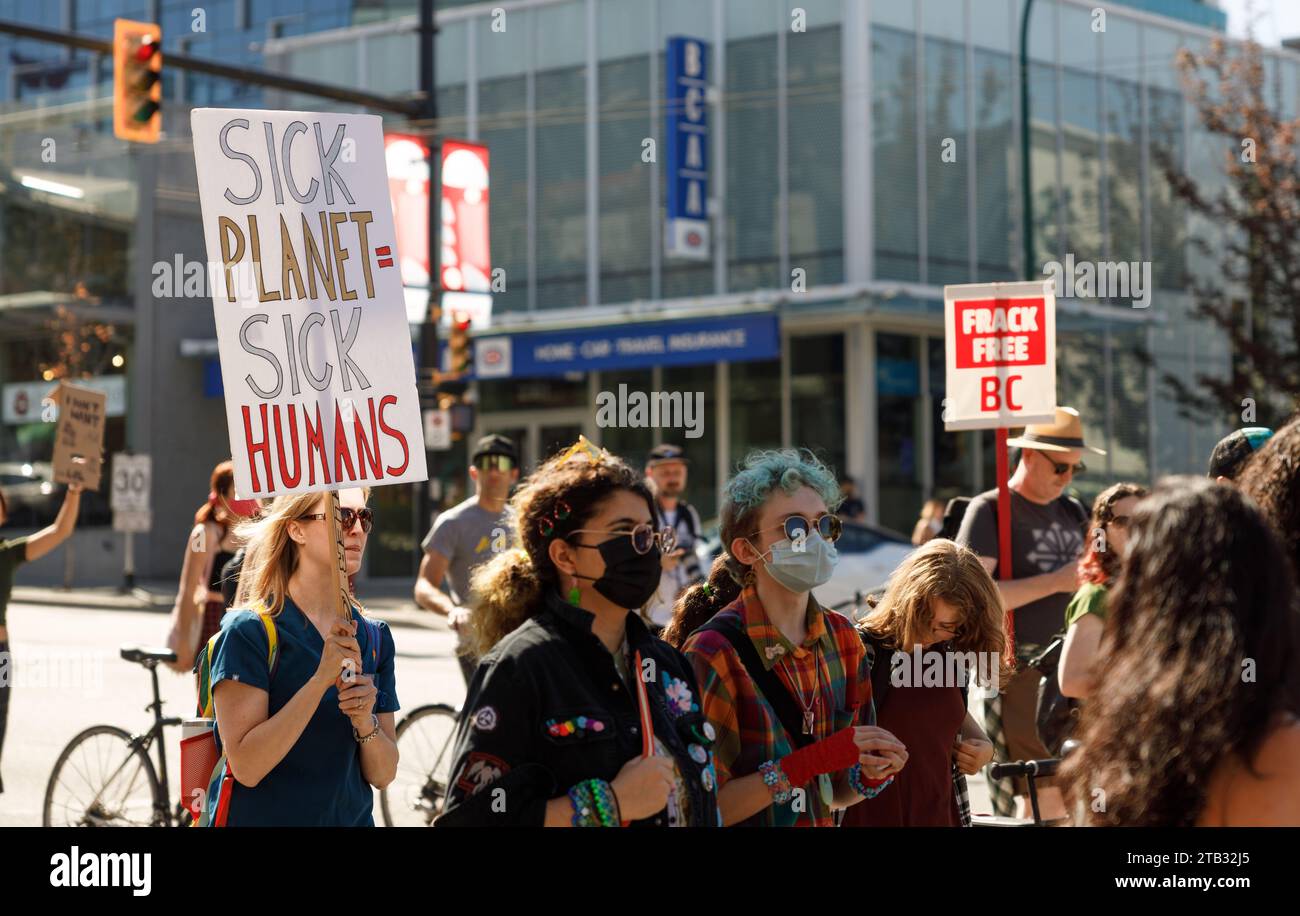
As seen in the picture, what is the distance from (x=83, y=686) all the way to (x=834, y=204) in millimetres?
13955

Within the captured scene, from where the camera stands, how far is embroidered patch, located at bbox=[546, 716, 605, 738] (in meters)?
3.26

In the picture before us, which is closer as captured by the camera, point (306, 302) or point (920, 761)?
point (306, 302)

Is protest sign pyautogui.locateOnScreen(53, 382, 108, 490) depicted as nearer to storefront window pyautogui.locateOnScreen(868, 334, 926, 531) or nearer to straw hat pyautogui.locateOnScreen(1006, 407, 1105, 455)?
straw hat pyautogui.locateOnScreen(1006, 407, 1105, 455)

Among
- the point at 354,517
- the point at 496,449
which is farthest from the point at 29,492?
the point at 354,517

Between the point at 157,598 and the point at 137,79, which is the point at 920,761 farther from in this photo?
the point at 157,598

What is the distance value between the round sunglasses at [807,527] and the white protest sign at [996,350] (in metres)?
2.83

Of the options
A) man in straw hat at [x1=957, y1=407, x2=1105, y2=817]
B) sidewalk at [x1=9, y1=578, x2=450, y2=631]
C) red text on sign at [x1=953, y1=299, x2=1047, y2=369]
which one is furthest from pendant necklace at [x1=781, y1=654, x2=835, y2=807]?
sidewalk at [x1=9, y1=578, x2=450, y2=631]

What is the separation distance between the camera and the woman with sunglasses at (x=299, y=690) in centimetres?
399

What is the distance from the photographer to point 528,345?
83.4 ft

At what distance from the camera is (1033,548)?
23.1 feet

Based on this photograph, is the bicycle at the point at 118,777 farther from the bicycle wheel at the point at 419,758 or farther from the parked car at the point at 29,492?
the parked car at the point at 29,492

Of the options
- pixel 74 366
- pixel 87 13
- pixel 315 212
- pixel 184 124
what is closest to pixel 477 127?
pixel 184 124
